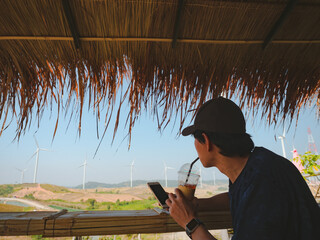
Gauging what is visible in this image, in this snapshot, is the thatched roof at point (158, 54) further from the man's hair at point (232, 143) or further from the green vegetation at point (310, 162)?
the green vegetation at point (310, 162)

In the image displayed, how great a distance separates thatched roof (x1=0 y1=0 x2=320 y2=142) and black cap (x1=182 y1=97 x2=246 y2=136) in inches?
36.8

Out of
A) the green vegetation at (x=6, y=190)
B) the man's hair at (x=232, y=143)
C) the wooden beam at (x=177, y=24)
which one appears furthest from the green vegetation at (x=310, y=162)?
the green vegetation at (x=6, y=190)

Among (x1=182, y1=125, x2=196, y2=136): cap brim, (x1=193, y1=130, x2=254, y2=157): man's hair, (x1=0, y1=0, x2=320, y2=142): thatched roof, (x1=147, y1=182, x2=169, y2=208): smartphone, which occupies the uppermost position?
(x1=0, y1=0, x2=320, y2=142): thatched roof

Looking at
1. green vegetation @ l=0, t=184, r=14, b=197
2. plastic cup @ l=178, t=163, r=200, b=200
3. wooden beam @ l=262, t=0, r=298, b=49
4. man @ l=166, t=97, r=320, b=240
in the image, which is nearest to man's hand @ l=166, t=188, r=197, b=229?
man @ l=166, t=97, r=320, b=240

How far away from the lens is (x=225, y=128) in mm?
1119

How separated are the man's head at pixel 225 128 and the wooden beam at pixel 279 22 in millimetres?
1194

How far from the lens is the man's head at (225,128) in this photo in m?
1.12

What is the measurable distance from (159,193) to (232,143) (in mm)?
606

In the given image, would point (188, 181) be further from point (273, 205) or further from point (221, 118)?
point (273, 205)

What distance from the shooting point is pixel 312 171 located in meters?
4.50

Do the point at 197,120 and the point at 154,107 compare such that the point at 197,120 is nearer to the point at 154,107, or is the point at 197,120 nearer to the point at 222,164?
the point at 222,164

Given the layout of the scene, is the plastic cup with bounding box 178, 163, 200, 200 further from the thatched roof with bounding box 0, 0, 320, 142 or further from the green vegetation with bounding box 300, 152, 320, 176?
the green vegetation with bounding box 300, 152, 320, 176

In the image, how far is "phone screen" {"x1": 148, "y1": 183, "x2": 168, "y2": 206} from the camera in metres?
1.45

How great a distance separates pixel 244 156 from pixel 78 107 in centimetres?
168
